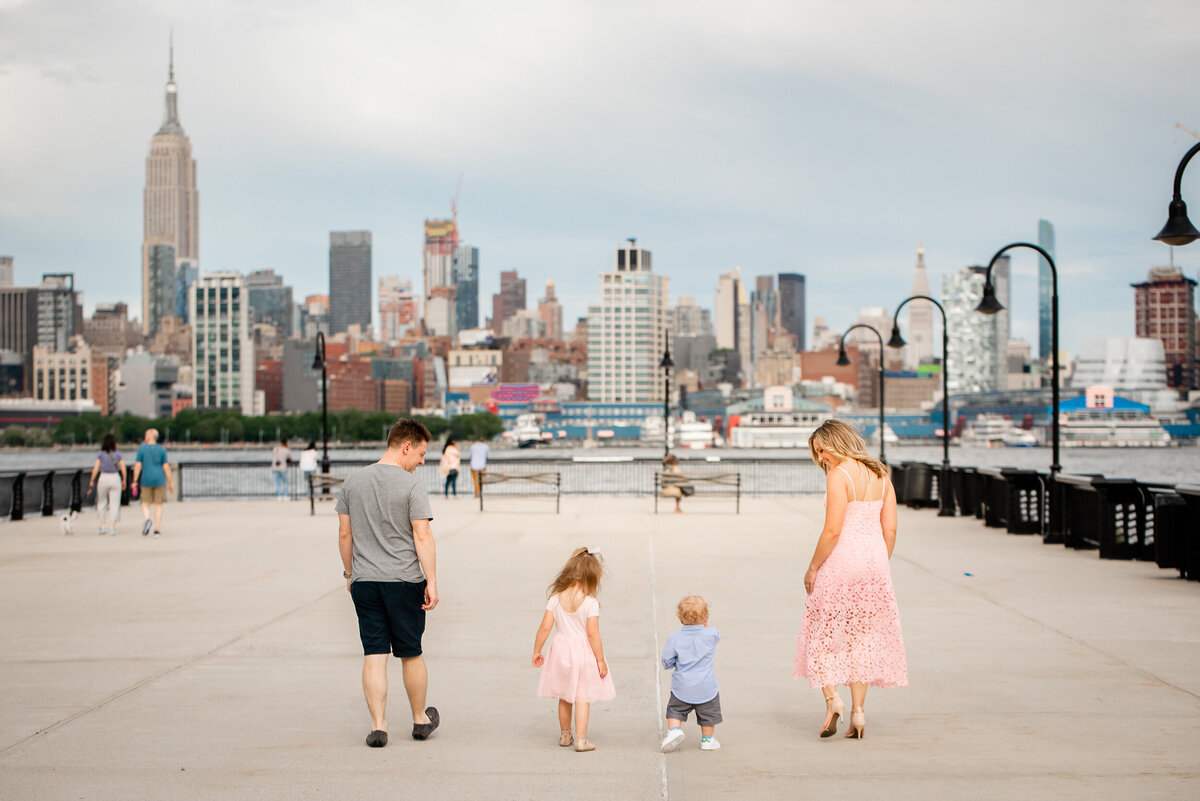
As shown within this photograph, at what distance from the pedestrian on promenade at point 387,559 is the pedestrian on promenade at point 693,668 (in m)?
1.35

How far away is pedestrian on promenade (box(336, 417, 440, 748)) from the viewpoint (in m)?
6.50

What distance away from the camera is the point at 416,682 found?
21.9ft

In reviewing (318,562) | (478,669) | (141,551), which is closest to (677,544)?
(318,562)

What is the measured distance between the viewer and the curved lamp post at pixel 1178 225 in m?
13.2

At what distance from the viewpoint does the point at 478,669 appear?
880 centimetres

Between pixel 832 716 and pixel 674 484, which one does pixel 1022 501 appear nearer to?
pixel 674 484

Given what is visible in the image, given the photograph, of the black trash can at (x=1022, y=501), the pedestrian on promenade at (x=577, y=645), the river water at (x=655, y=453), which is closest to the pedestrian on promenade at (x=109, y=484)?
the black trash can at (x=1022, y=501)

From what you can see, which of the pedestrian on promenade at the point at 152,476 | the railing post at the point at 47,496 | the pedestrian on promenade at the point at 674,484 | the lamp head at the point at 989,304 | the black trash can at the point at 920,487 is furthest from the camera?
the black trash can at the point at 920,487

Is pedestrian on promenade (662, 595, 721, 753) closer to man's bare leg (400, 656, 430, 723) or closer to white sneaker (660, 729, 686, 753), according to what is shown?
white sneaker (660, 729, 686, 753)

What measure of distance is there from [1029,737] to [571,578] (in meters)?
2.75

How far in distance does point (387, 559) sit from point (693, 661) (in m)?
1.76

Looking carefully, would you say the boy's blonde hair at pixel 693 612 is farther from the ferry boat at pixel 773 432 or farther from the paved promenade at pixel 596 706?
the ferry boat at pixel 773 432

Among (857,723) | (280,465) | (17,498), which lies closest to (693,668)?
(857,723)

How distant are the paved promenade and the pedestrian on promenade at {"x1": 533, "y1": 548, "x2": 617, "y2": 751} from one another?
316mm
